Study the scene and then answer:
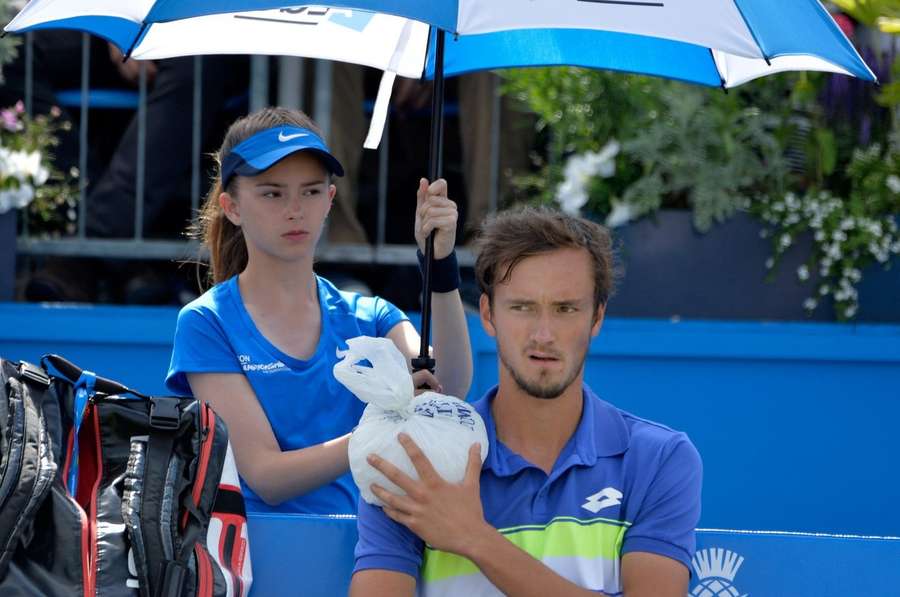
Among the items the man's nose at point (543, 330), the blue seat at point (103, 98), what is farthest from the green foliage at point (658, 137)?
the man's nose at point (543, 330)

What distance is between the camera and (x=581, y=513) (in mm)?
2678

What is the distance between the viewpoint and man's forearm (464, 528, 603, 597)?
2.50 meters

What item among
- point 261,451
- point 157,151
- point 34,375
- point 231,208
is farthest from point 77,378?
point 157,151

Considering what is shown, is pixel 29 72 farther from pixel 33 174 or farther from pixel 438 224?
pixel 438 224

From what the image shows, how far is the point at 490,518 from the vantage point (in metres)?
2.69

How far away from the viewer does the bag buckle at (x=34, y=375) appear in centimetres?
271

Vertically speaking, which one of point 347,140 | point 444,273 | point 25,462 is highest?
point 347,140

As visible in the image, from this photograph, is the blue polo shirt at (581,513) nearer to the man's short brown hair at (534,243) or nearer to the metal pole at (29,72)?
the man's short brown hair at (534,243)

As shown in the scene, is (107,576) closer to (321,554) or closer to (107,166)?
(321,554)

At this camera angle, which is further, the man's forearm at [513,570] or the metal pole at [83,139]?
the metal pole at [83,139]

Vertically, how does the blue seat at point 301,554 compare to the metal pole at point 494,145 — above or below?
below

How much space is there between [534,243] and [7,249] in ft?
11.1

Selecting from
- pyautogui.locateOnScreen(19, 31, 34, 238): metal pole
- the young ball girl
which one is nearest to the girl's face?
the young ball girl

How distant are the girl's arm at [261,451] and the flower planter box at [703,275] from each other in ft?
8.13
